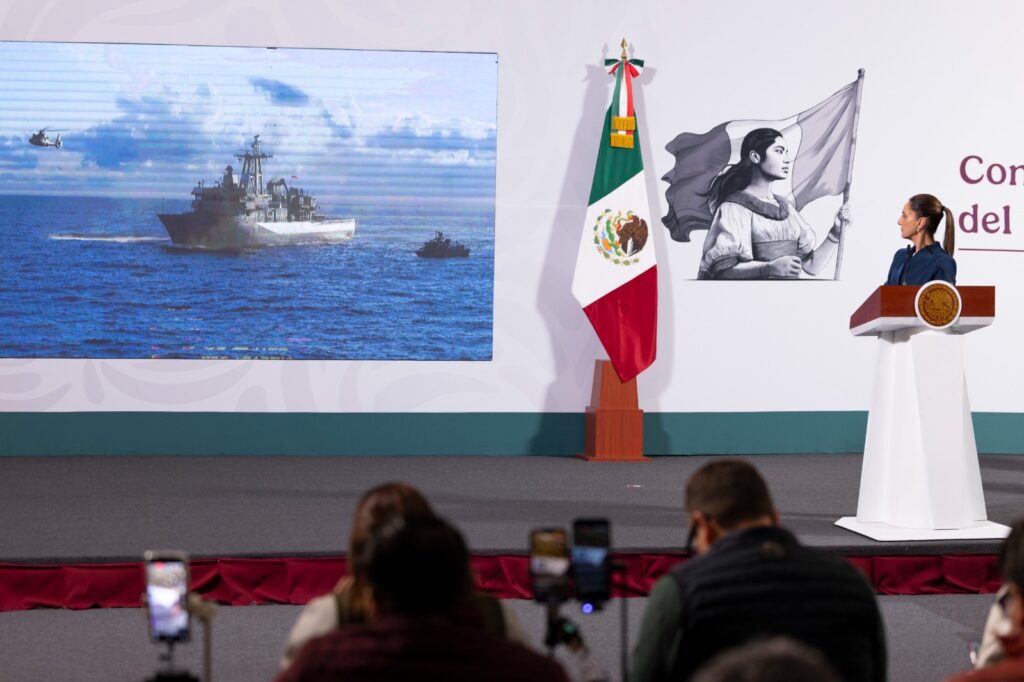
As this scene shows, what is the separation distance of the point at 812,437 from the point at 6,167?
5.13 m

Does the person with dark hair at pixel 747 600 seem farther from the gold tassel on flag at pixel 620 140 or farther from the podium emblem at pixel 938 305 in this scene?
the gold tassel on flag at pixel 620 140

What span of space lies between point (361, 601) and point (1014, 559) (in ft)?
3.24

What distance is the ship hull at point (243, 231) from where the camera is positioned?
729 centimetres

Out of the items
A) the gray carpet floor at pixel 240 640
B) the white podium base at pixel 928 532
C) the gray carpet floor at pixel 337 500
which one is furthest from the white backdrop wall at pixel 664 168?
the gray carpet floor at pixel 240 640

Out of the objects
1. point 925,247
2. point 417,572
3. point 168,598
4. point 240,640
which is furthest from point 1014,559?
→ point 925,247

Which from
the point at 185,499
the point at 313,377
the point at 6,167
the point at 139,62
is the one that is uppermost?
the point at 139,62

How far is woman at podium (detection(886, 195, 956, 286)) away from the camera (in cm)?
480

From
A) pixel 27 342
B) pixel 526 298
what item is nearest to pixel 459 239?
pixel 526 298

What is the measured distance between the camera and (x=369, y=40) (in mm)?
7379

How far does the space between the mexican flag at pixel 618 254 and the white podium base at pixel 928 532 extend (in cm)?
262

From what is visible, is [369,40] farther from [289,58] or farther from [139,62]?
[139,62]

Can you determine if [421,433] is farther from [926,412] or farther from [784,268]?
[926,412]

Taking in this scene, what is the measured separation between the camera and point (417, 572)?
1.58 meters

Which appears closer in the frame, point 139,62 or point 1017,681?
point 1017,681
